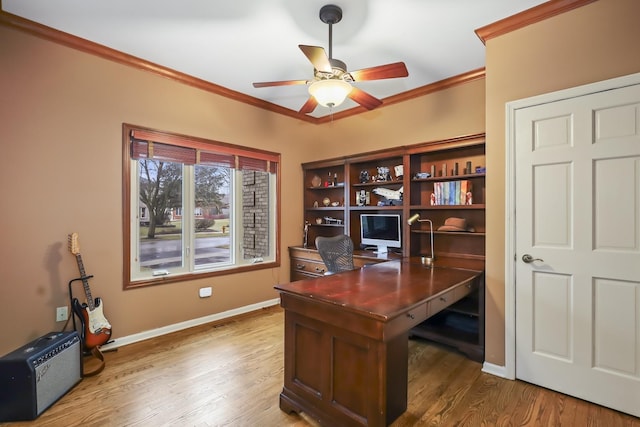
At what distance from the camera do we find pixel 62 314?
2.60 m

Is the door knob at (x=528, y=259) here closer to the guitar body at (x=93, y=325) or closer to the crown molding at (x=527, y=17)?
the crown molding at (x=527, y=17)

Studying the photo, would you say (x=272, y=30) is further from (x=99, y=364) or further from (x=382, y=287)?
(x=99, y=364)

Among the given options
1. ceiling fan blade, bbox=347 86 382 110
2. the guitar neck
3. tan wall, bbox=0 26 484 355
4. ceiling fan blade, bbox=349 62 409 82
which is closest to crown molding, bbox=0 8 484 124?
tan wall, bbox=0 26 484 355

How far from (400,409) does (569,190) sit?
1846mm

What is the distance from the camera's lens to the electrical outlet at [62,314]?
259cm

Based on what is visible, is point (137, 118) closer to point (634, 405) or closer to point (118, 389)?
point (118, 389)

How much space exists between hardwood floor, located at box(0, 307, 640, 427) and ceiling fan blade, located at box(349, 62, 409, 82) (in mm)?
2294

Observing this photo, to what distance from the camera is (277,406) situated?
79.4 inches

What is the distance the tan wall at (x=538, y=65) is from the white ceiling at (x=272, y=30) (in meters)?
0.28

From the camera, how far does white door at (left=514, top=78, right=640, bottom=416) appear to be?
6.24 feet

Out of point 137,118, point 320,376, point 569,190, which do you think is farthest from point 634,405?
point 137,118

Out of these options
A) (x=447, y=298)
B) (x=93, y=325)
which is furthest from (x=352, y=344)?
(x=93, y=325)

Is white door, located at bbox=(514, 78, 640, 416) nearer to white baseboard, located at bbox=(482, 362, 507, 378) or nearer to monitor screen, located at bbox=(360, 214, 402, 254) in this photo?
white baseboard, located at bbox=(482, 362, 507, 378)

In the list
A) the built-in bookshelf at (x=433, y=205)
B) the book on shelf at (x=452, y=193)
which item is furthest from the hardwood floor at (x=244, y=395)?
the book on shelf at (x=452, y=193)
